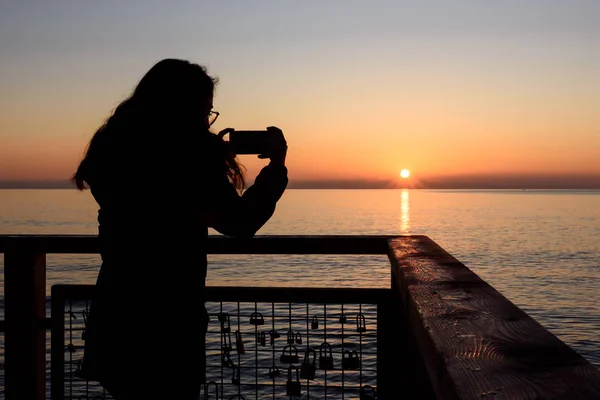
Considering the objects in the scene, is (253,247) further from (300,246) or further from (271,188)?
(271,188)

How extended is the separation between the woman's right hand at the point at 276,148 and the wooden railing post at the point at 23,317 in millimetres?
1956

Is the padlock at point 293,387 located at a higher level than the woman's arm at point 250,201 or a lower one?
lower

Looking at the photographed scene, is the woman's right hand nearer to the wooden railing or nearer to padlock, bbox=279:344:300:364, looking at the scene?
the wooden railing

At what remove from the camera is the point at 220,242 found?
3803 mm

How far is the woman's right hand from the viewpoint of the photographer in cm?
261

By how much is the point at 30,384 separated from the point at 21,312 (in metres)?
0.45

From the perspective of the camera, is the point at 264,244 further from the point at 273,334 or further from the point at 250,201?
the point at 250,201

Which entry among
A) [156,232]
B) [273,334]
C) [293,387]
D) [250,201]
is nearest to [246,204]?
[250,201]

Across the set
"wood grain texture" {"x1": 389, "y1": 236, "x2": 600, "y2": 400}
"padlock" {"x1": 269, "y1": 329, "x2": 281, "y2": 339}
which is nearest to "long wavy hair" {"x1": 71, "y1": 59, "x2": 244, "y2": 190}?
"wood grain texture" {"x1": 389, "y1": 236, "x2": 600, "y2": 400}

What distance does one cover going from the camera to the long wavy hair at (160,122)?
7.52ft

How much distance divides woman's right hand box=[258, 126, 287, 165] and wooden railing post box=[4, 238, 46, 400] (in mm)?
1956

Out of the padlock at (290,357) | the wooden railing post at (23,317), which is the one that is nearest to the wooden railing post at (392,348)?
the padlock at (290,357)

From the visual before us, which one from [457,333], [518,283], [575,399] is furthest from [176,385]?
[518,283]

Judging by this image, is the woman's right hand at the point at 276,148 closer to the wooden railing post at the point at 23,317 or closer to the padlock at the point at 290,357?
the padlock at the point at 290,357
